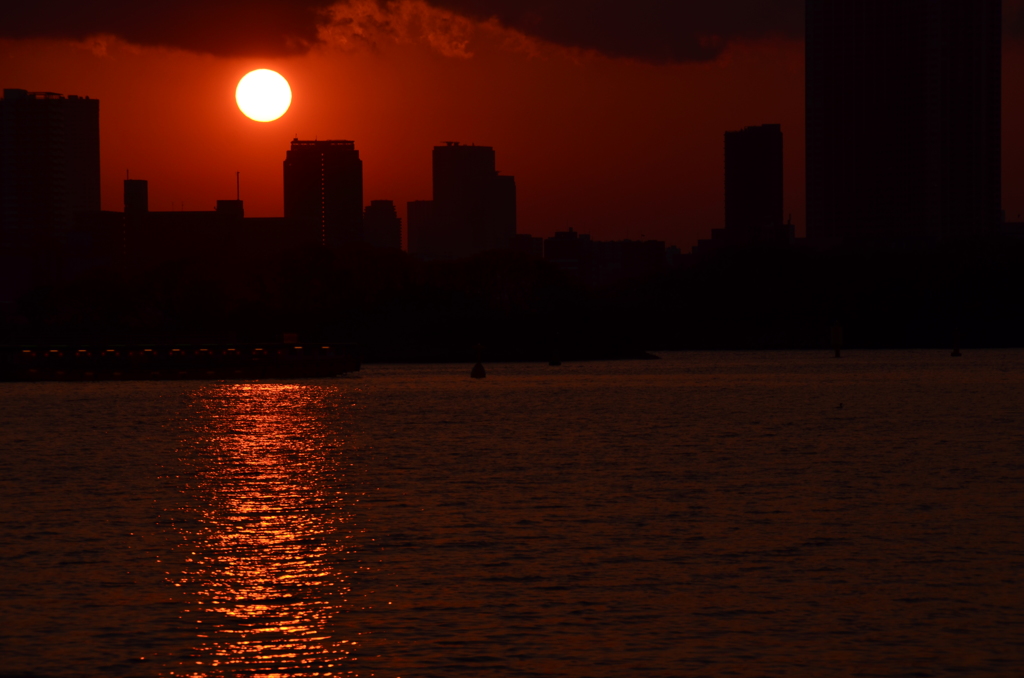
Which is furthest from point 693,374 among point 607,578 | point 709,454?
point 607,578

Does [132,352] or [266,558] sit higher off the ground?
[132,352]

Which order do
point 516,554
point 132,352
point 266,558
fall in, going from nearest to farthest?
1. point 266,558
2. point 516,554
3. point 132,352

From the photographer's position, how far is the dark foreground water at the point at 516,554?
53.6 ft

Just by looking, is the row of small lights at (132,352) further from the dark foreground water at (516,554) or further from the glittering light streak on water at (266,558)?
the glittering light streak on water at (266,558)

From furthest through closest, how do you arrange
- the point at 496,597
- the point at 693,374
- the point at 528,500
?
1. the point at 693,374
2. the point at 528,500
3. the point at 496,597

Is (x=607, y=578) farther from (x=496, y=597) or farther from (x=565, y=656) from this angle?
(x=565, y=656)

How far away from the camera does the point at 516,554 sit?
23.5m

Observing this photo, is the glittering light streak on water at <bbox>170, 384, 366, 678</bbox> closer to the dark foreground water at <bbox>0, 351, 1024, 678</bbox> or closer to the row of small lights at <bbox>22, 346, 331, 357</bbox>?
the dark foreground water at <bbox>0, 351, 1024, 678</bbox>

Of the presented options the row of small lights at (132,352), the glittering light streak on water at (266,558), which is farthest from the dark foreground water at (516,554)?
the row of small lights at (132,352)

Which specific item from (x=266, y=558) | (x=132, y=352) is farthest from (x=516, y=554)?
(x=132, y=352)

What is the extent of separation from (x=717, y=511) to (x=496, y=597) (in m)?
10.7

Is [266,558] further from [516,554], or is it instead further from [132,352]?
[132,352]

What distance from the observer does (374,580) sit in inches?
833

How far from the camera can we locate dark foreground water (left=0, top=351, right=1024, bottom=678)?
16.3 metres
